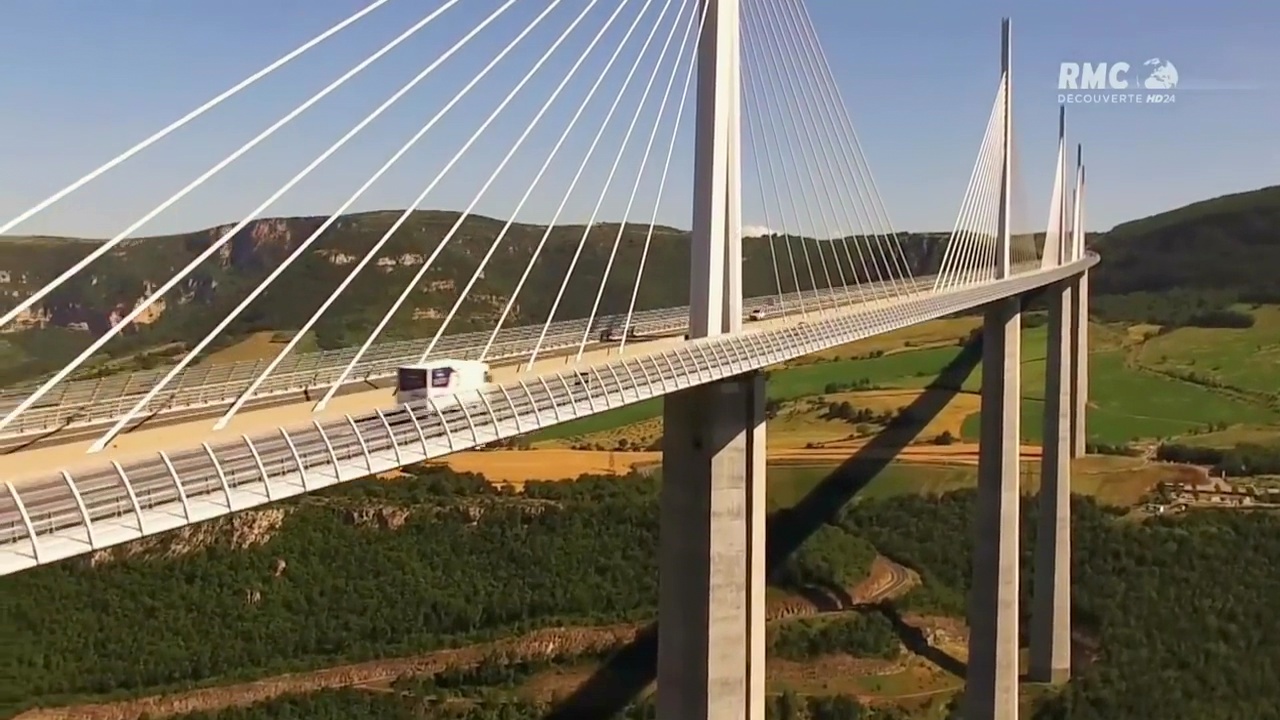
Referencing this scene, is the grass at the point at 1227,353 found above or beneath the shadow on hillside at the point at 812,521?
above

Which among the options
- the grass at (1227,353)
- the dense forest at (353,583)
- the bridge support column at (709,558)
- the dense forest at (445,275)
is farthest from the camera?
the grass at (1227,353)

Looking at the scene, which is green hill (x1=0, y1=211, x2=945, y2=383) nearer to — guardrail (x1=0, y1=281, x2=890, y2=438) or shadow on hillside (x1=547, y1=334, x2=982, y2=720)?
shadow on hillside (x1=547, y1=334, x2=982, y2=720)

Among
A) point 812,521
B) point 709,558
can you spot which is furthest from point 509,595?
point 709,558

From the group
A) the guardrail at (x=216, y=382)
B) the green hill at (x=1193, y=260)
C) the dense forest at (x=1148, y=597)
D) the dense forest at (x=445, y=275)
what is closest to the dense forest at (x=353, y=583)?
the dense forest at (x=1148, y=597)

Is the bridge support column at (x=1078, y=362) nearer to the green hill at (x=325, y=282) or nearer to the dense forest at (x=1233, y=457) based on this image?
the dense forest at (x=1233, y=457)

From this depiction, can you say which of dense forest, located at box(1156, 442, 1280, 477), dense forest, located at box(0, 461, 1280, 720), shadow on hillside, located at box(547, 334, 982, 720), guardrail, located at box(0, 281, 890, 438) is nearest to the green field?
shadow on hillside, located at box(547, 334, 982, 720)

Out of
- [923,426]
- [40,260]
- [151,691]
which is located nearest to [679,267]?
[923,426]

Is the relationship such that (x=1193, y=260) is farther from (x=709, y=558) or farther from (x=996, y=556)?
(x=709, y=558)
